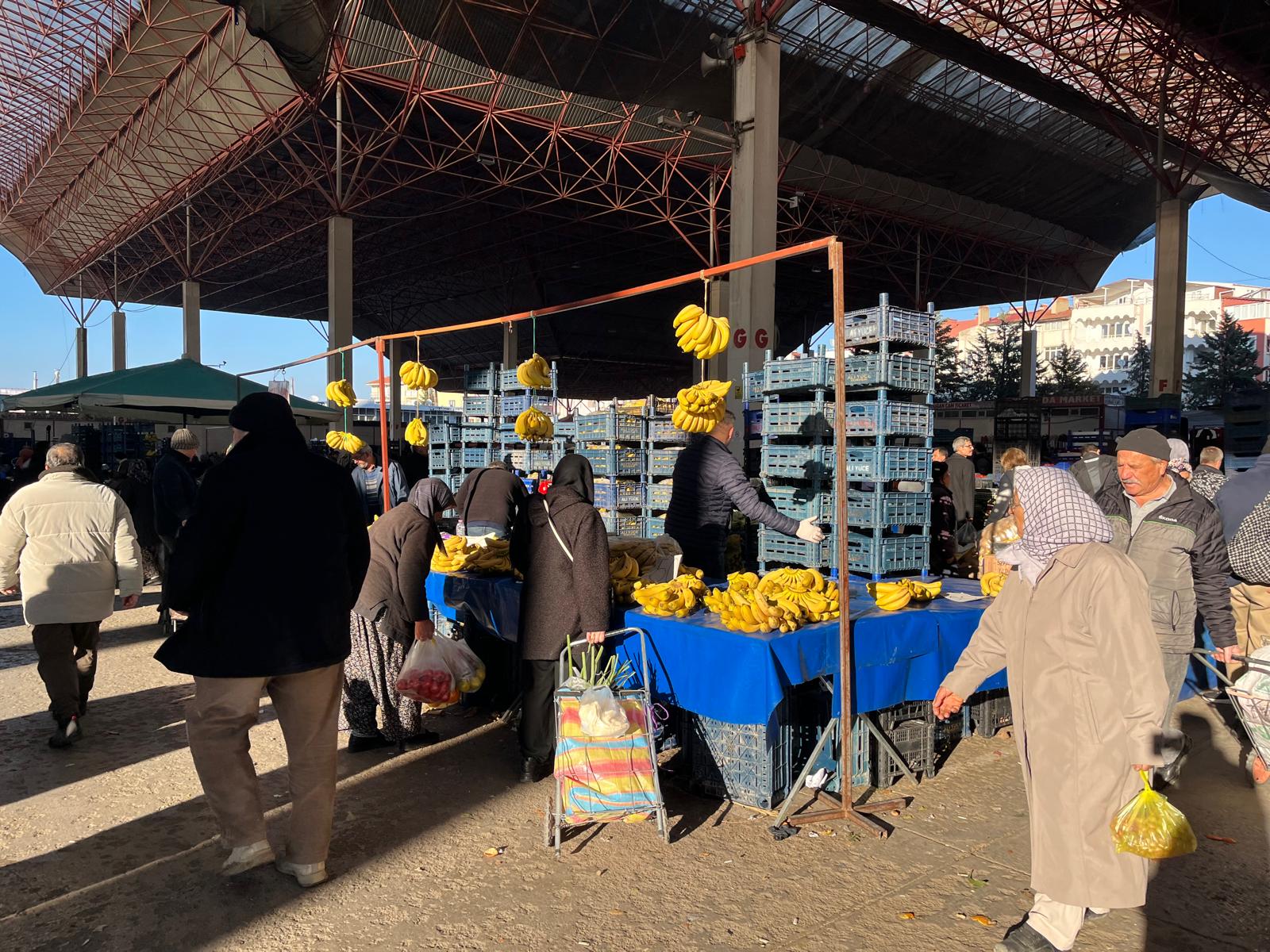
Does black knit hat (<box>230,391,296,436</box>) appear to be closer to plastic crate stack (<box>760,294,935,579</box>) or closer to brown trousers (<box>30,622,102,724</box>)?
brown trousers (<box>30,622,102,724</box>)

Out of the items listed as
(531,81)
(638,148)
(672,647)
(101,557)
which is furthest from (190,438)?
(638,148)

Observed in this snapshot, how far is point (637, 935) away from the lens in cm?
300

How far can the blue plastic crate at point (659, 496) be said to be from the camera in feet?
31.9

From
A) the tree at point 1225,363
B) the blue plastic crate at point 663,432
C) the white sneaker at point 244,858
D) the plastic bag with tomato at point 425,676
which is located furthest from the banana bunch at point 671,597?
the tree at point 1225,363

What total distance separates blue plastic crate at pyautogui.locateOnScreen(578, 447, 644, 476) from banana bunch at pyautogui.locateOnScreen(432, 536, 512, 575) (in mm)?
3696

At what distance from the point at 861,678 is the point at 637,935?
1.64m

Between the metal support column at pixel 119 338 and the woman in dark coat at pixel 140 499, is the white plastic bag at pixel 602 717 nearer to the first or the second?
the woman in dark coat at pixel 140 499

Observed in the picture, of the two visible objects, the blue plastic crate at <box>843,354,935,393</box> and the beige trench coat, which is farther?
the blue plastic crate at <box>843,354,935,393</box>

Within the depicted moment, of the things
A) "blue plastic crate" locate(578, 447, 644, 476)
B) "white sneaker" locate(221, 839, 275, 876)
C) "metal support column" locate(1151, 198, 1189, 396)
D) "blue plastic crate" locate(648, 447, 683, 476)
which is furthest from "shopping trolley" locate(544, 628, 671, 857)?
"metal support column" locate(1151, 198, 1189, 396)

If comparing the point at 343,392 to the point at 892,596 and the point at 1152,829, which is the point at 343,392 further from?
the point at 1152,829

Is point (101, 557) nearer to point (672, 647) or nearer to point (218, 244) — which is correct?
point (672, 647)

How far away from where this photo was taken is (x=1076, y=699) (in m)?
2.62

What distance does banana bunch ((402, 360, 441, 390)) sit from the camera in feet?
38.4

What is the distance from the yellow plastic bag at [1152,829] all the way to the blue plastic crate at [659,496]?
7270 mm
